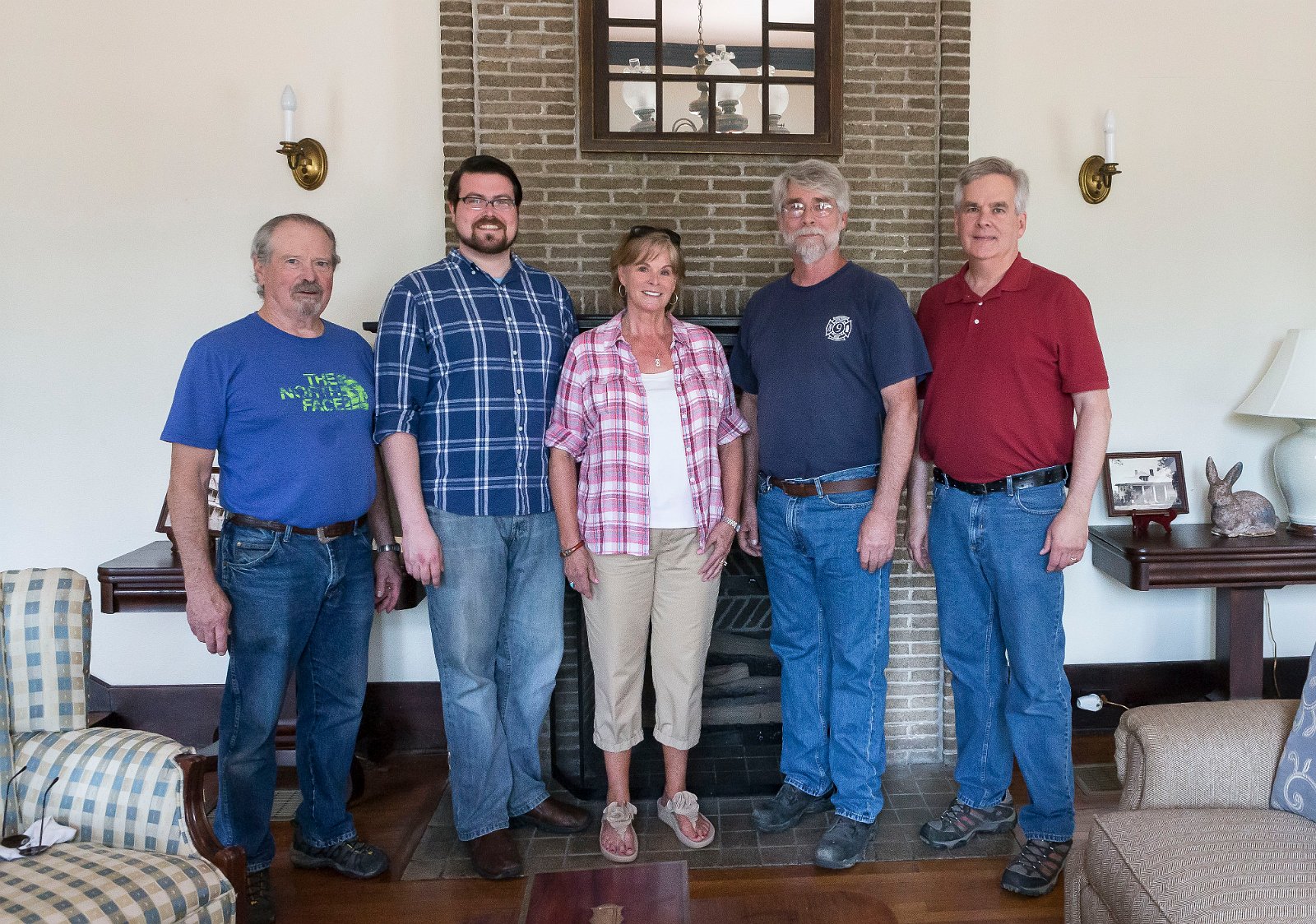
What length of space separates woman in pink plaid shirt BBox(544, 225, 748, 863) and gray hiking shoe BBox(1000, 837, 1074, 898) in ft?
3.04

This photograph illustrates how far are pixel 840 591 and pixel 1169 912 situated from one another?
1132mm

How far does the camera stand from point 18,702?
202 cm

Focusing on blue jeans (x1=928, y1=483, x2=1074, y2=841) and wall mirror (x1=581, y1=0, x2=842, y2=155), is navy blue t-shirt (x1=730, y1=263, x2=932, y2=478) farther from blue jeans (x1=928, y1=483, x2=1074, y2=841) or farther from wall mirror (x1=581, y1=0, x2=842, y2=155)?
wall mirror (x1=581, y1=0, x2=842, y2=155)

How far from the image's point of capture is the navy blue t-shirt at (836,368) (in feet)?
8.10

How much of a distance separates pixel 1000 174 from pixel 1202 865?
171 centimetres

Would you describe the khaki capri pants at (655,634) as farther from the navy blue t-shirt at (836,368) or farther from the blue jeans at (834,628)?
the navy blue t-shirt at (836,368)

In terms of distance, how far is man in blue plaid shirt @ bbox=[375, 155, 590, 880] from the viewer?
2.43 m

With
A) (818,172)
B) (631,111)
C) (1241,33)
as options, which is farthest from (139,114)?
(1241,33)

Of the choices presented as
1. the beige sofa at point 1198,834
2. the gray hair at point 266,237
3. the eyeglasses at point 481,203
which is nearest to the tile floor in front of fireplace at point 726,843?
the beige sofa at point 1198,834

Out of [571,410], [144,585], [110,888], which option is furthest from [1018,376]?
[144,585]

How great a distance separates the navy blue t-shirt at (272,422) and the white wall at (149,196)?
1043 mm

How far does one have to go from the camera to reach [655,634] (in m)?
2.58

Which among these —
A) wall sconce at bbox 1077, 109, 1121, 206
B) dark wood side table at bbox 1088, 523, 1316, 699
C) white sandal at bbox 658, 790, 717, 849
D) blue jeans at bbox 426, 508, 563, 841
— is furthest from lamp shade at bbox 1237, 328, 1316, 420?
blue jeans at bbox 426, 508, 563, 841

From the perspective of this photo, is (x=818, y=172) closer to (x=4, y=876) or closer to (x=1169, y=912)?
(x=1169, y=912)
